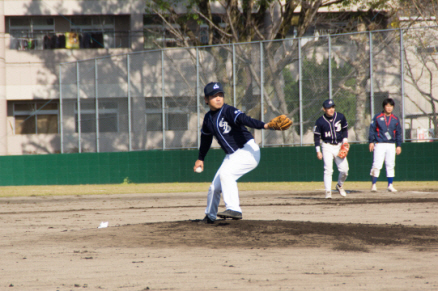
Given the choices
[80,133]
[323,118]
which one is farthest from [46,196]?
[323,118]

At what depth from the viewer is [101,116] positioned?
2231cm

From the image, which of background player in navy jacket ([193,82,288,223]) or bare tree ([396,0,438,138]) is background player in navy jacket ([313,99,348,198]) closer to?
background player in navy jacket ([193,82,288,223])

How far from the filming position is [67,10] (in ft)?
103

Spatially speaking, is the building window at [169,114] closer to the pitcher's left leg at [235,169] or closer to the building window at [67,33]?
the building window at [67,33]

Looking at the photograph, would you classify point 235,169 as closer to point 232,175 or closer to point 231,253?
point 232,175

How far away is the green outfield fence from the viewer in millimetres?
17812

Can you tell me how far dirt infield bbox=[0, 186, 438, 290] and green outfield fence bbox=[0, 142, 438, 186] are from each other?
903 centimetres

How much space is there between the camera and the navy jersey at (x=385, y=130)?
12.8 m

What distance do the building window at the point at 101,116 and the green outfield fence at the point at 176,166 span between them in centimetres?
123

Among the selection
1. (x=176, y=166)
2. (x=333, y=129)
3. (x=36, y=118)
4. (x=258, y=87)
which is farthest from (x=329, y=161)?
(x=36, y=118)

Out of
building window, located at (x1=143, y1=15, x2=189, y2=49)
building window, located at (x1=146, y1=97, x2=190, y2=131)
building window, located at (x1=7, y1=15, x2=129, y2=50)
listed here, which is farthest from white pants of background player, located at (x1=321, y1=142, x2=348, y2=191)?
building window, located at (x1=7, y1=15, x2=129, y2=50)

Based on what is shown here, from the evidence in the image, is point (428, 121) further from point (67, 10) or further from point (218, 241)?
point (67, 10)

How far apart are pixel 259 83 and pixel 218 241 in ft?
46.4

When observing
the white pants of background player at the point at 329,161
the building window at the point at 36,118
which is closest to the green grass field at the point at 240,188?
the white pants of background player at the point at 329,161
